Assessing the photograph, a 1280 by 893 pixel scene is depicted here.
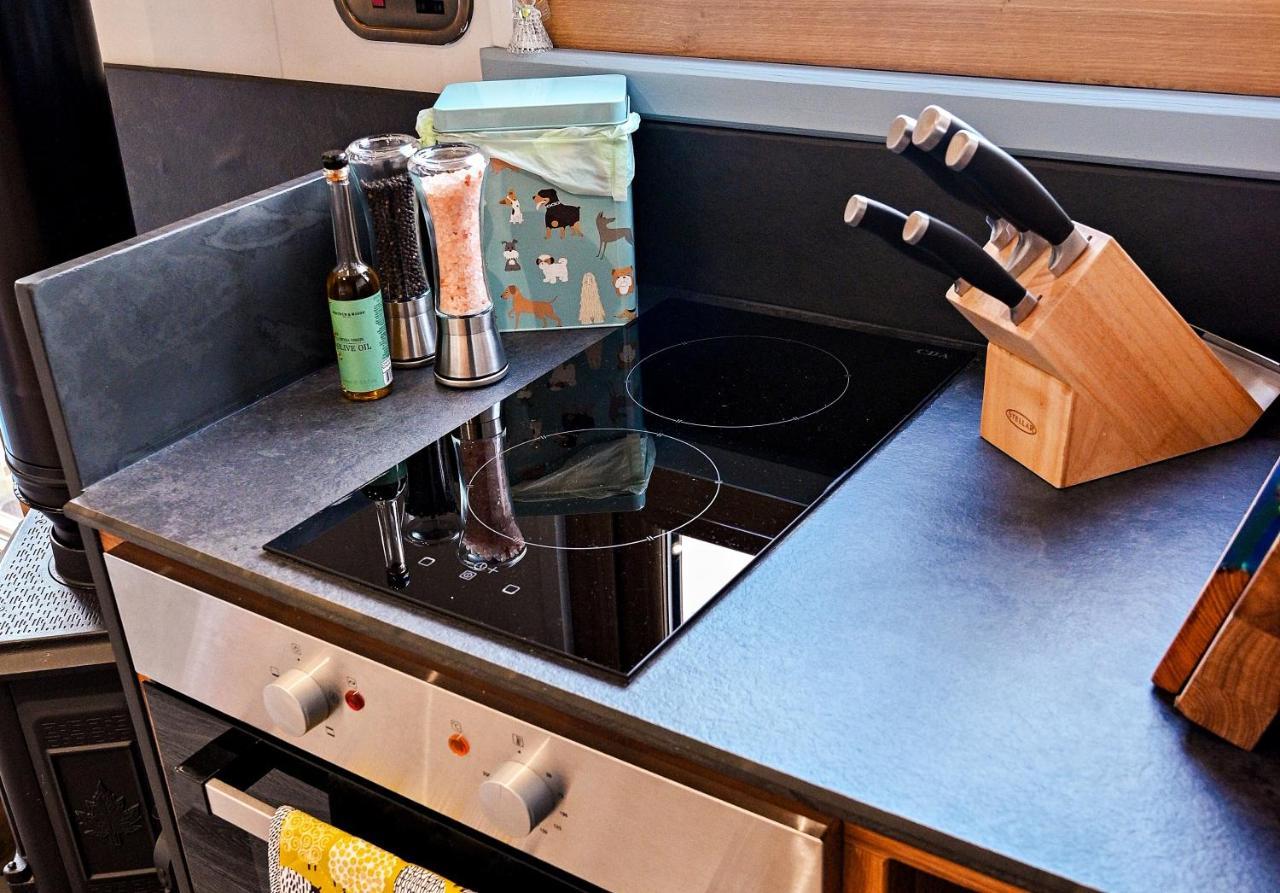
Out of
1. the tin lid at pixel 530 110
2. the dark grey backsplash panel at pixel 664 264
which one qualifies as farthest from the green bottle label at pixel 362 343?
the tin lid at pixel 530 110

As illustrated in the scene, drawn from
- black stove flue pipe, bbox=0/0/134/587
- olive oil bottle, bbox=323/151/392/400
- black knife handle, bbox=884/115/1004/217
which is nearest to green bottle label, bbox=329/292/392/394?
olive oil bottle, bbox=323/151/392/400

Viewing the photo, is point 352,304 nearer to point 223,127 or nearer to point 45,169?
point 45,169

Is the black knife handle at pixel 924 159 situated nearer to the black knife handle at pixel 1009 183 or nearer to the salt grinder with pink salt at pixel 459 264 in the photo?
the black knife handle at pixel 1009 183

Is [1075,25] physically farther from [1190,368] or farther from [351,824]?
[351,824]

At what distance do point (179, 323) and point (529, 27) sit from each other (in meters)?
0.57

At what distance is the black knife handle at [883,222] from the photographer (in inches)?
38.9

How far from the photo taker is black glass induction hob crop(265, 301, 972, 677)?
39.4 inches

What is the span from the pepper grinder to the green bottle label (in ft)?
0.15

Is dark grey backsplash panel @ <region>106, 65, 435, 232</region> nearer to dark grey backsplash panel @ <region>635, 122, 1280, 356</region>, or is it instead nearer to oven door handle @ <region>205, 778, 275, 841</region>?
dark grey backsplash panel @ <region>635, 122, 1280, 356</region>

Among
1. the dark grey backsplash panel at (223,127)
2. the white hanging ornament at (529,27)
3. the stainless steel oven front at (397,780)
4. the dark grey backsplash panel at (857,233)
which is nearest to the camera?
the stainless steel oven front at (397,780)

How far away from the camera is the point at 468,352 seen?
1.35 m

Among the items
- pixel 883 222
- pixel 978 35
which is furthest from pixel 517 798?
pixel 978 35

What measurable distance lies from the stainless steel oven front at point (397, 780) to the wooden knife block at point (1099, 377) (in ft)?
1.46

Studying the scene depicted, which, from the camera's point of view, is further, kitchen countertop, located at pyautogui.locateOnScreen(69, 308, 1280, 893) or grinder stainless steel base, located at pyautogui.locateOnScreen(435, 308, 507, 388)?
grinder stainless steel base, located at pyautogui.locateOnScreen(435, 308, 507, 388)
